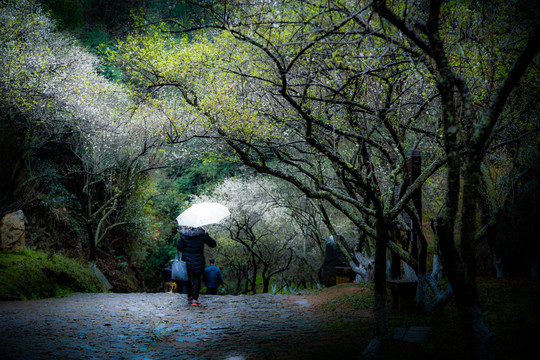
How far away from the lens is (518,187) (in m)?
11.5

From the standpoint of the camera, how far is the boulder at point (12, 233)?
11.7 meters

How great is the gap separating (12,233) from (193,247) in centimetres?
691

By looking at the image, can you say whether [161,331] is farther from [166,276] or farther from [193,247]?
[166,276]

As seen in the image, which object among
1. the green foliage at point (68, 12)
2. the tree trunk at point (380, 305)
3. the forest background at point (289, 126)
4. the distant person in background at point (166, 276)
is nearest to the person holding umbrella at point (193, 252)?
the forest background at point (289, 126)

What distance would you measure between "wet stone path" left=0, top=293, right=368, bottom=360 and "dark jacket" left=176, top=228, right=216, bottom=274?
3.12 ft

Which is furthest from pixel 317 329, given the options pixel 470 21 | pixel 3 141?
pixel 3 141

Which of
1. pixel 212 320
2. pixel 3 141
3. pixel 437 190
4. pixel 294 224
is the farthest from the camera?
pixel 294 224

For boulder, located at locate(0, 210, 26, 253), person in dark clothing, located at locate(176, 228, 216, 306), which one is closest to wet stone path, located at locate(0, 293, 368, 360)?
person in dark clothing, located at locate(176, 228, 216, 306)

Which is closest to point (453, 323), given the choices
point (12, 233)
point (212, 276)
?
point (212, 276)

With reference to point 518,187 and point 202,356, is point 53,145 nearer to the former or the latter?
point 202,356

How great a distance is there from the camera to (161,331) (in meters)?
6.54

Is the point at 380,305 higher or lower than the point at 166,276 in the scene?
lower

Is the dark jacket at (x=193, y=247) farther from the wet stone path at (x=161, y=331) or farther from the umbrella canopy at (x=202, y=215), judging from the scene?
the wet stone path at (x=161, y=331)

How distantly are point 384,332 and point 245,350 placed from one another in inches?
75.5
